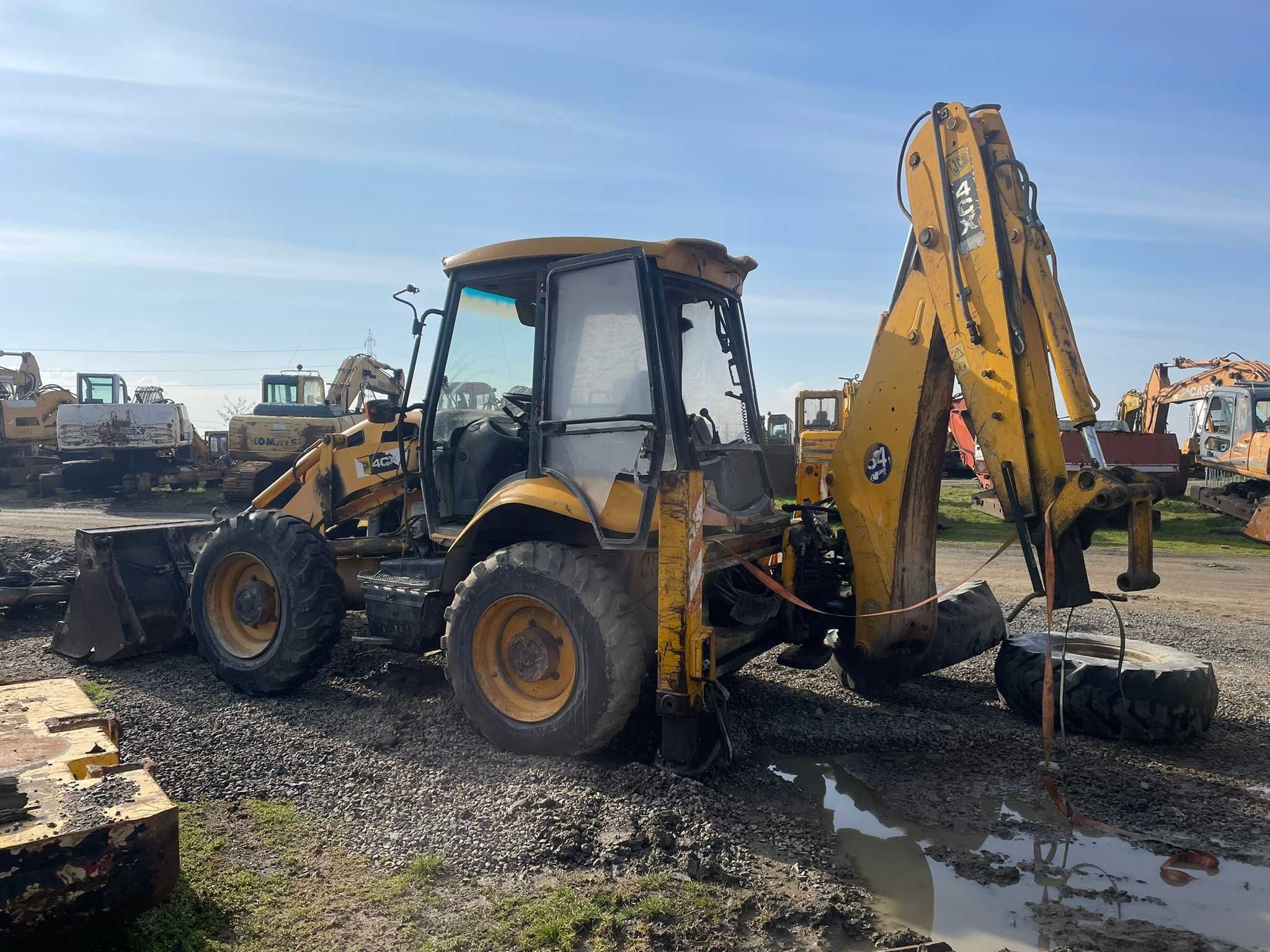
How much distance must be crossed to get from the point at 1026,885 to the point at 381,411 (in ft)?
14.5

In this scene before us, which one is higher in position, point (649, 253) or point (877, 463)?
point (649, 253)

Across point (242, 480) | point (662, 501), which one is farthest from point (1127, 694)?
point (242, 480)

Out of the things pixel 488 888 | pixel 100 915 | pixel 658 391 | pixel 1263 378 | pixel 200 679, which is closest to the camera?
pixel 100 915

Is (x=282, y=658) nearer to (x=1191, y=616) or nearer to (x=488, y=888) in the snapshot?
(x=488, y=888)

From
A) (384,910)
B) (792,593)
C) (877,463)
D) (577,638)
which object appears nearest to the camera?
(384,910)

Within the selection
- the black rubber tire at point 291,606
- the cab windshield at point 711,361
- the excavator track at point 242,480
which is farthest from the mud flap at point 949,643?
the excavator track at point 242,480

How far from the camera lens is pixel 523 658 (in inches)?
190

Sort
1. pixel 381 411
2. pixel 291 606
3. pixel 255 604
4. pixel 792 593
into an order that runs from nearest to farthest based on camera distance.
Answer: pixel 792 593
pixel 291 606
pixel 381 411
pixel 255 604

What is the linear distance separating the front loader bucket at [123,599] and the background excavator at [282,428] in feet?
37.0

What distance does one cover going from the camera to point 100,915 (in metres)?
2.78

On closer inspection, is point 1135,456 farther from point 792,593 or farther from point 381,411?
point 381,411

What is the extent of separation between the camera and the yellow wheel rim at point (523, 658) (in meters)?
4.71

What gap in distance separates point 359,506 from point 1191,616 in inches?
301

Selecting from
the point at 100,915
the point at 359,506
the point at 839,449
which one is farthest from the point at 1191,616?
the point at 100,915
